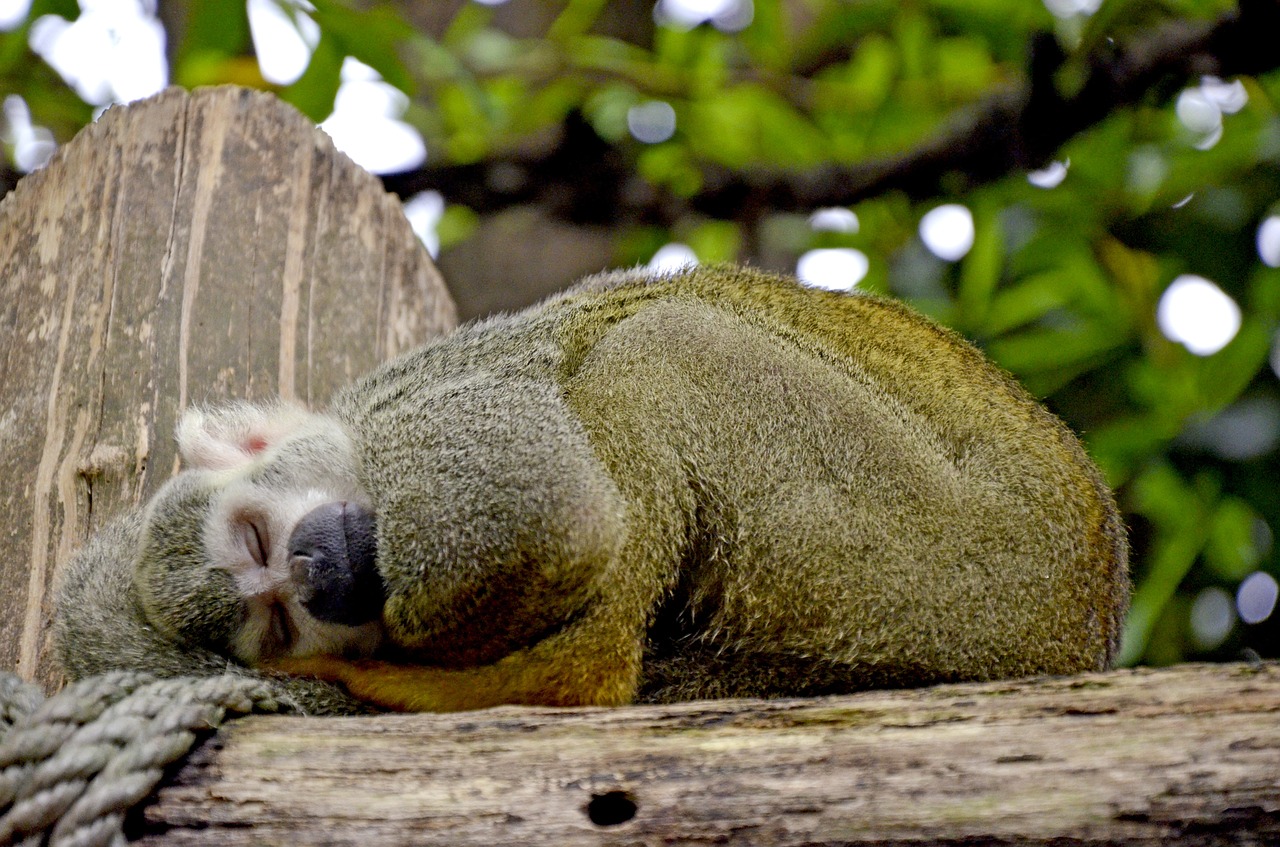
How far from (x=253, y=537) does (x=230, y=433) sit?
458mm

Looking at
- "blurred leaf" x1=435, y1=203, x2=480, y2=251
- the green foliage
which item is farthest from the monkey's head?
"blurred leaf" x1=435, y1=203, x2=480, y2=251

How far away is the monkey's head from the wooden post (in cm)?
40

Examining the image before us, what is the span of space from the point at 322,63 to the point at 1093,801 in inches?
145

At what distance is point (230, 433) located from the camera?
10.0 feet

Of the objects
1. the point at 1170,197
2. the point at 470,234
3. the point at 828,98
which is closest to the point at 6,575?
the point at 470,234

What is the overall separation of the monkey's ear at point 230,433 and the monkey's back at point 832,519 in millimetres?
911

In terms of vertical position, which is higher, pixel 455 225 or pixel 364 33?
pixel 364 33

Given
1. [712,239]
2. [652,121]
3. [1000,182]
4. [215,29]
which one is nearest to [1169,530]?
[1000,182]

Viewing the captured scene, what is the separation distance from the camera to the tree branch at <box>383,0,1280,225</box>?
15.3 ft

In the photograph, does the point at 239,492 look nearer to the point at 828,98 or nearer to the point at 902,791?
the point at 902,791

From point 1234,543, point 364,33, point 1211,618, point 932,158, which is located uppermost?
point 364,33

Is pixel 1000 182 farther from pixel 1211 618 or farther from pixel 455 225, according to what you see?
pixel 455 225

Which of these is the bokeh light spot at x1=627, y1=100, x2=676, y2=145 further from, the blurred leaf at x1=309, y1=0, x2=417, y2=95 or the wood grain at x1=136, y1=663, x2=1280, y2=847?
the wood grain at x1=136, y1=663, x2=1280, y2=847

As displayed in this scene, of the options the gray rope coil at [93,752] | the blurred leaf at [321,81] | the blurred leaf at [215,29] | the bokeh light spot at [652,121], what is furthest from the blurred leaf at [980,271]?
the gray rope coil at [93,752]
